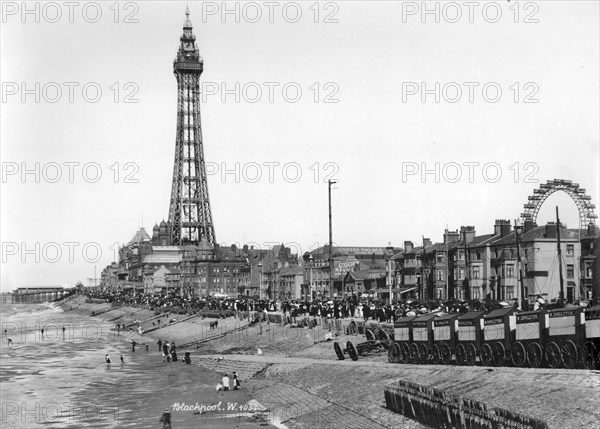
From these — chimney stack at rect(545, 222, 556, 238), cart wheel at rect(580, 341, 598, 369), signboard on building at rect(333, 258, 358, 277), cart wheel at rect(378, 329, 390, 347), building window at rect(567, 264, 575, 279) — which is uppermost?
chimney stack at rect(545, 222, 556, 238)

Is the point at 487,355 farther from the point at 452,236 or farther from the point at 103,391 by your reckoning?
the point at 452,236

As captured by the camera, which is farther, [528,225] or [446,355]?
[528,225]

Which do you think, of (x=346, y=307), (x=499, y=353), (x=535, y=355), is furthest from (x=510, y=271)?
(x=535, y=355)

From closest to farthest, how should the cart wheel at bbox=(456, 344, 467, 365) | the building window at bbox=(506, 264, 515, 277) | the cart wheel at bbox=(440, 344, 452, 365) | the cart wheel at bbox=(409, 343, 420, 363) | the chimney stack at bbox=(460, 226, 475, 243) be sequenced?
the cart wheel at bbox=(456, 344, 467, 365) < the cart wheel at bbox=(440, 344, 452, 365) < the cart wheel at bbox=(409, 343, 420, 363) < the building window at bbox=(506, 264, 515, 277) < the chimney stack at bbox=(460, 226, 475, 243)

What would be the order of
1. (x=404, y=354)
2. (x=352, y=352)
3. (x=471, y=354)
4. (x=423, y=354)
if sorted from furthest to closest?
(x=352, y=352) → (x=404, y=354) → (x=423, y=354) → (x=471, y=354)

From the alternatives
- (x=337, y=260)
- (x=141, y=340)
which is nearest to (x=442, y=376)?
(x=141, y=340)

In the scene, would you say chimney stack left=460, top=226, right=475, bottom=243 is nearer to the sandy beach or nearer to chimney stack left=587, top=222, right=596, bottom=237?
chimney stack left=587, top=222, right=596, bottom=237

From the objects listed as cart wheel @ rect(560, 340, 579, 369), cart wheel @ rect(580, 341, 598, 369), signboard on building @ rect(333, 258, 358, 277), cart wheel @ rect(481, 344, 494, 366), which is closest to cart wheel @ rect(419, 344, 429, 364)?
cart wheel @ rect(481, 344, 494, 366)
